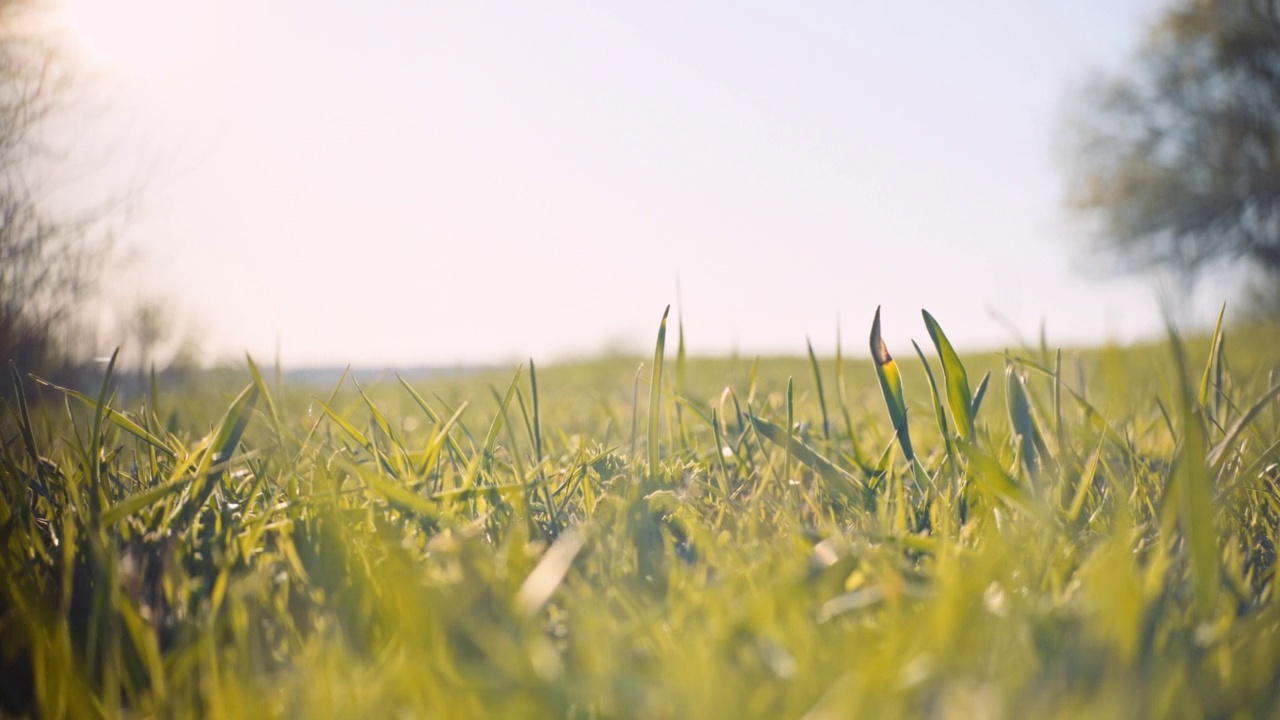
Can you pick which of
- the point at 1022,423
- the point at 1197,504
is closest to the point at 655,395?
the point at 1022,423

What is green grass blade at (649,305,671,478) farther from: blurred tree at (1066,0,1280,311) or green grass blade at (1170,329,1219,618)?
blurred tree at (1066,0,1280,311)

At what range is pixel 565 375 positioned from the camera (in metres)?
8.02

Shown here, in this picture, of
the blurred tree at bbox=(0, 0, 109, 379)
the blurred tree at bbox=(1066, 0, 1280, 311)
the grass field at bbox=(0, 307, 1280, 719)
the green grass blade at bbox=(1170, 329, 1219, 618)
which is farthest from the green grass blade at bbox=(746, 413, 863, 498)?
the blurred tree at bbox=(1066, 0, 1280, 311)

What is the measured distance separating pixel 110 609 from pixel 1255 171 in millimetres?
23082

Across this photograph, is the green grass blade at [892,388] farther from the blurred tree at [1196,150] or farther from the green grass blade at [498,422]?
the blurred tree at [1196,150]

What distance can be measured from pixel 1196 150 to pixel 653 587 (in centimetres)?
2335

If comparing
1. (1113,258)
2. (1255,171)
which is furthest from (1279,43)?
(1113,258)

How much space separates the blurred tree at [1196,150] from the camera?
1756 cm

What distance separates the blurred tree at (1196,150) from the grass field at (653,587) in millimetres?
20823

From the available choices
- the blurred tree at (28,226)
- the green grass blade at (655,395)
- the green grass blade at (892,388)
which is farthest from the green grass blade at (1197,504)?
the blurred tree at (28,226)

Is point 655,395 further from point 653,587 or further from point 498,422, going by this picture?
point 653,587

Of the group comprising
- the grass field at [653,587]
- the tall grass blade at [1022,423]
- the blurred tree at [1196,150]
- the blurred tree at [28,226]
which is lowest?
the grass field at [653,587]

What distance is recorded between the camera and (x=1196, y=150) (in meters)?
18.9

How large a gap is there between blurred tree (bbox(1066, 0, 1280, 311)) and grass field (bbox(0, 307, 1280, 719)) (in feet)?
68.3
